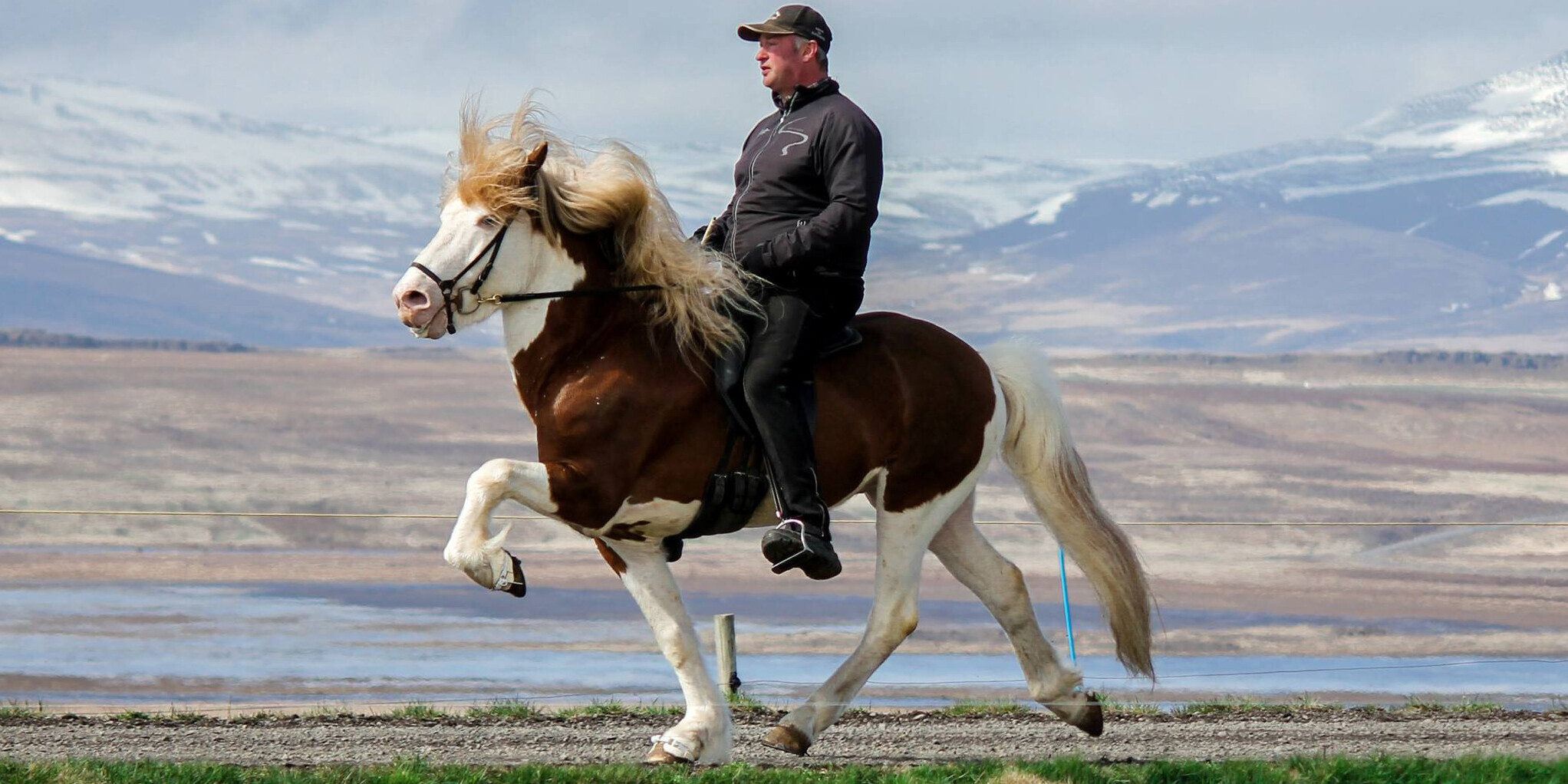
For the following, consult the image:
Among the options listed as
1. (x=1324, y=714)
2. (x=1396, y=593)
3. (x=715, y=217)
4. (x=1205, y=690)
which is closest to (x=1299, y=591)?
(x=1396, y=593)

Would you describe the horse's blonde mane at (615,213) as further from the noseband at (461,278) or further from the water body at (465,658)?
the water body at (465,658)

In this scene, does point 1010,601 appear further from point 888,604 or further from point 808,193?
point 808,193

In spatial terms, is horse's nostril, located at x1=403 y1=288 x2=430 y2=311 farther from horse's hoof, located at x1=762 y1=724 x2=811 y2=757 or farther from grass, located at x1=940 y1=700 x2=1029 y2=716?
grass, located at x1=940 y1=700 x2=1029 y2=716

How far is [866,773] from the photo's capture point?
245 inches

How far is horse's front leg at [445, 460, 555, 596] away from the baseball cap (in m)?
1.85

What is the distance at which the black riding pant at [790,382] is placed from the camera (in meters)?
6.25

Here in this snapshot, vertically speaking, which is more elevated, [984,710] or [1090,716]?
[1090,716]

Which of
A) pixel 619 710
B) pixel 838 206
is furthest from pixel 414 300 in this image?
pixel 619 710

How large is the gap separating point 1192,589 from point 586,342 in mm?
19949

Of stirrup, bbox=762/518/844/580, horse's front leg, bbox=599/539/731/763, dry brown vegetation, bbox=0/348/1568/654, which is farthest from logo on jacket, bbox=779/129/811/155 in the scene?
dry brown vegetation, bbox=0/348/1568/654

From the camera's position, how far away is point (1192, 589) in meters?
25.0

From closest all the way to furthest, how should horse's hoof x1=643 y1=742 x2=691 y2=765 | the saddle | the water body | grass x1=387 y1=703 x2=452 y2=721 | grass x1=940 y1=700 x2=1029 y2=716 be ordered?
the saddle < horse's hoof x1=643 y1=742 x2=691 y2=765 < grass x1=387 y1=703 x2=452 y2=721 < grass x1=940 y1=700 x2=1029 y2=716 < the water body

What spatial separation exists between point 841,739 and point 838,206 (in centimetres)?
240

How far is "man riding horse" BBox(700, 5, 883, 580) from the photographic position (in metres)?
6.27
